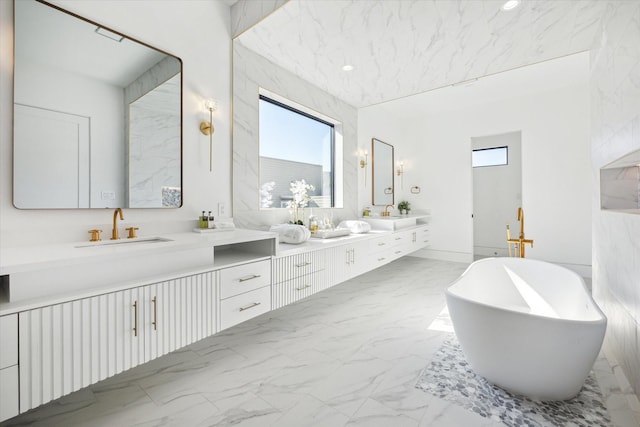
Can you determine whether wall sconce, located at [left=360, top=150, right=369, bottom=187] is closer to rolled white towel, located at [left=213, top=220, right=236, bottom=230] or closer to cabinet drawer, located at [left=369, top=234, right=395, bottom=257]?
cabinet drawer, located at [left=369, top=234, right=395, bottom=257]

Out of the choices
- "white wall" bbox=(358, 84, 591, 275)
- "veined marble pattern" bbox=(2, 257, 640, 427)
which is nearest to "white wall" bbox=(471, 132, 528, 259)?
"white wall" bbox=(358, 84, 591, 275)

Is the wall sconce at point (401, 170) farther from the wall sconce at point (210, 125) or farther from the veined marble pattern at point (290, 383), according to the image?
the wall sconce at point (210, 125)

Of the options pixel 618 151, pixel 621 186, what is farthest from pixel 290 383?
pixel 621 186

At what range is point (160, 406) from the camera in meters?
1.47

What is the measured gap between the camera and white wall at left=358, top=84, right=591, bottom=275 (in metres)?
4.10

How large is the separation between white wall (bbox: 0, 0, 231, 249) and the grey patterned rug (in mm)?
2058

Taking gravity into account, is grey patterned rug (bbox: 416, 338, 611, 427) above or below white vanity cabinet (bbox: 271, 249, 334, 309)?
below

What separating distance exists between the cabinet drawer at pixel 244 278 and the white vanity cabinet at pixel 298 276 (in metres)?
0.10

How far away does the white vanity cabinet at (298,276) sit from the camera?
212cm

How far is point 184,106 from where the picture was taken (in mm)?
2145

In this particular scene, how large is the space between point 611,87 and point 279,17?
2.43 meters

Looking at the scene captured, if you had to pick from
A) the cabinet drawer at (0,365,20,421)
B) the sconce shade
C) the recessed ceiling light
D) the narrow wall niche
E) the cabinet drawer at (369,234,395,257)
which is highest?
the recessed ceiling light

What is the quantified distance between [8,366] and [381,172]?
462 cm

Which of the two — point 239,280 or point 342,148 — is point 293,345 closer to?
point 239,280
